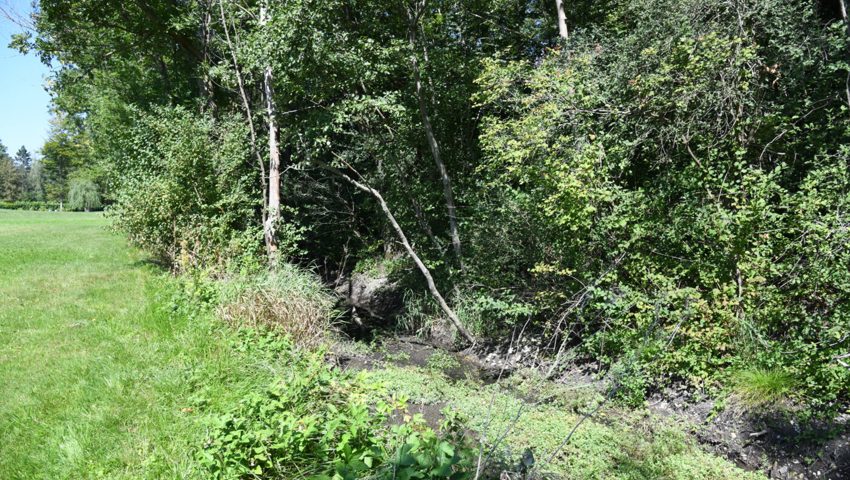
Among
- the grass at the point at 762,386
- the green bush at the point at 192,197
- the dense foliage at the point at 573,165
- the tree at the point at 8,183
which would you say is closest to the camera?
the grass at the point at 762,386

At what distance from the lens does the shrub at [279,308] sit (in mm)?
6109

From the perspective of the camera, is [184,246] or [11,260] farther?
[11,260]

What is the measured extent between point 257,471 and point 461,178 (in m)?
8.47

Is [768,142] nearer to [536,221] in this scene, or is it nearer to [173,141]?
[536,221]

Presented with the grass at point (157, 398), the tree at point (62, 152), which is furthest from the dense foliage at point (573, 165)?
the tree at point (62, 152)

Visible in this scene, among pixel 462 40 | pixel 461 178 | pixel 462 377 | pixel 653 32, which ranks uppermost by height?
pixel 462 40

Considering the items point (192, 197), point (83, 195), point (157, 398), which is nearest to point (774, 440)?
point (157, 398)

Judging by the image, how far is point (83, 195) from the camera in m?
45.3

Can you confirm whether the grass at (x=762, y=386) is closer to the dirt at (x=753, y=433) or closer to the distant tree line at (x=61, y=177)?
the dirt at (x=753, y=433)

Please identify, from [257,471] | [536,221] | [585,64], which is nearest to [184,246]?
[536,221]

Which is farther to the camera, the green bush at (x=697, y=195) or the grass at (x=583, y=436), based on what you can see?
the green bush at (x=697, y=195)

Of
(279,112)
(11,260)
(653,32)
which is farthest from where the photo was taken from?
(11,260)

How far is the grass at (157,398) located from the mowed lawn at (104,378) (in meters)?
0.01

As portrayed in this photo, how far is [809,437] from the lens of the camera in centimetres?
491
